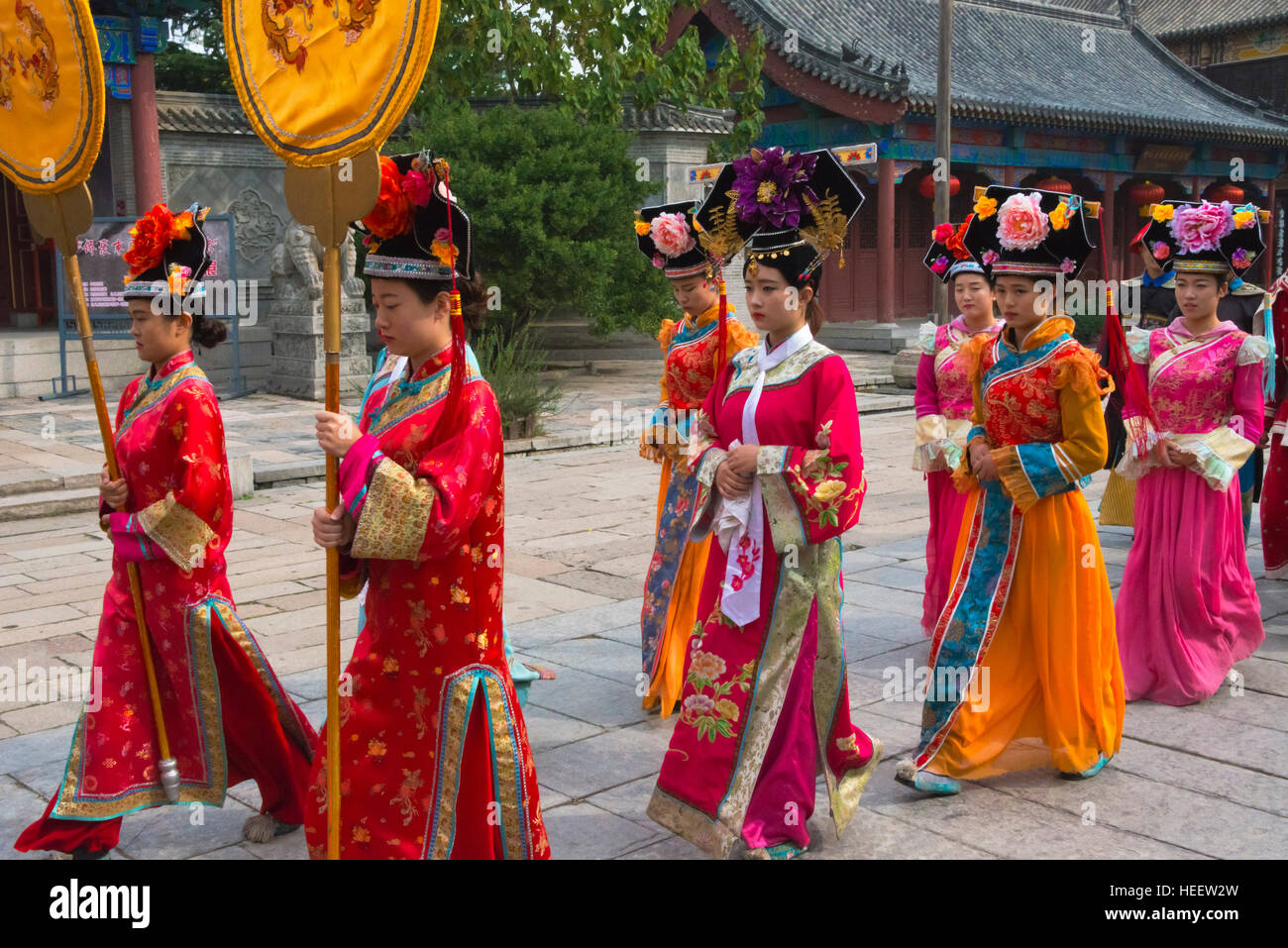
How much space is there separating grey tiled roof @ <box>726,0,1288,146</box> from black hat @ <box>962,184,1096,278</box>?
15.8 m

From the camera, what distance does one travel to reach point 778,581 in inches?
132

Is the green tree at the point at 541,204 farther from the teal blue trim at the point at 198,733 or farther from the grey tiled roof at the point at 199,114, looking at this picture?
the teal blue trim at the point at 198,733

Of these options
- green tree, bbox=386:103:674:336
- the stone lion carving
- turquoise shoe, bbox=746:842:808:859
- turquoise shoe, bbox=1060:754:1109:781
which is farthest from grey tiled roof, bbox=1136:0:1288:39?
turquoise shoe, bbox=746:842:808:859

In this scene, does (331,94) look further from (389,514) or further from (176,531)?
(176,531)

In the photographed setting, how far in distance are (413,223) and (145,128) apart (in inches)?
489

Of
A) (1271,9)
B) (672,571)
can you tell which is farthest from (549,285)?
(1271,9)

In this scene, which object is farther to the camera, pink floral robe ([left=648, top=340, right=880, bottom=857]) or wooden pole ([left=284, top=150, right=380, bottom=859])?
pink floral robe ([left=648, top=340, right=880, bottom=857])

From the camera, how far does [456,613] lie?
278 centimetres

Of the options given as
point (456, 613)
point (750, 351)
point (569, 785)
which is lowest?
point (569, 785)

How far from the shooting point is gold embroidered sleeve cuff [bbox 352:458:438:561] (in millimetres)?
2559

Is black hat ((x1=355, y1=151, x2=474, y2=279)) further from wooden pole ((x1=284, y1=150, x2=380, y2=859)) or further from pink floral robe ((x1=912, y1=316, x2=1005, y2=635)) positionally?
pink floral robe ((x1=912, y1=316, x2=1005, y2=635))

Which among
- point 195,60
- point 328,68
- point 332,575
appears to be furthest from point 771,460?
point 195,60

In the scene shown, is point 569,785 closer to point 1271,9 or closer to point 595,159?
point 595,159

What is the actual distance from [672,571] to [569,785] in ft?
3.34
